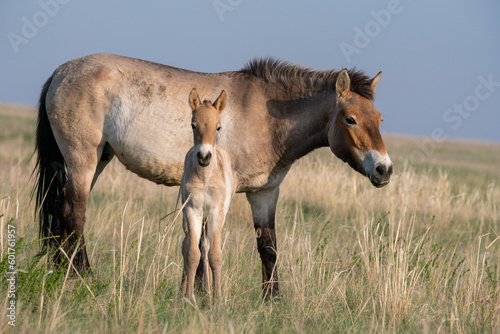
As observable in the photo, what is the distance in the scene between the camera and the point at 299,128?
19.7ft

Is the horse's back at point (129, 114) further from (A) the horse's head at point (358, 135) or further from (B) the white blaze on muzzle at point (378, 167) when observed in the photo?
(B) the white blaze on muzzle at point (378, 167)

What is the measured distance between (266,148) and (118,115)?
1.70 metres

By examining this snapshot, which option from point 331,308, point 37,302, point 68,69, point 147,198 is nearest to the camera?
point 37,302

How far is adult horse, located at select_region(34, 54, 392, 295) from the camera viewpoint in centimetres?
591

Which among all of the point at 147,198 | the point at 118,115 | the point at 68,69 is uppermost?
the point at 68,69

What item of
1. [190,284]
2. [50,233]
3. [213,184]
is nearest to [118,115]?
[50,233]

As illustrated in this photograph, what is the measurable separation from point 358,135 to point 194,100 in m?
1.77

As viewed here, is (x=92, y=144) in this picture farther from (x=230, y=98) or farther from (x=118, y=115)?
(x=230, y=98)

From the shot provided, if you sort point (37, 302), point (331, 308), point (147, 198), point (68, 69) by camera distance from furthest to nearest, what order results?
point (147, 198) < point (68, 69) < point (331, 308) < point (37, 302)

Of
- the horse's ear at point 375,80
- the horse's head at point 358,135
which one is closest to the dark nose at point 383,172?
the horse's head at point 358,135

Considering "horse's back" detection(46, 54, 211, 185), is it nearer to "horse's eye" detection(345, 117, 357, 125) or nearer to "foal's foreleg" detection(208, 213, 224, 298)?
"foal's foreleg" detection(208, 213, 224, 298)

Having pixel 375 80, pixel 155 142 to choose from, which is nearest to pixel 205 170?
pixel 155 142

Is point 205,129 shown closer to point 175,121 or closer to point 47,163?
point 175,121

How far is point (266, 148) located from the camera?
234 inches
